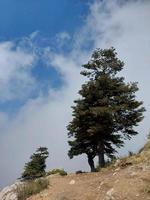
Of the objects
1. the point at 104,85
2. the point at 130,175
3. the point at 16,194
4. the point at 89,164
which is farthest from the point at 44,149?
the point at 130,175

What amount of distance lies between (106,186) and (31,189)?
5.91 m

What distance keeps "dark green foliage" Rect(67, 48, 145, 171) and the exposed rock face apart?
25.1ft

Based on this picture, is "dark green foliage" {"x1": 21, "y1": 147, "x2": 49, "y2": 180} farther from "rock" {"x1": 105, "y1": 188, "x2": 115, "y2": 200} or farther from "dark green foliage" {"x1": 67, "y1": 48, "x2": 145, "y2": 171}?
"rock" {"x1": 105, "y1": 188, "x2": 115, "y2": 200}

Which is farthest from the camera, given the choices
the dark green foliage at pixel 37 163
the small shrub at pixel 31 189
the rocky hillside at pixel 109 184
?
the dark green foliage at pixel 37 163

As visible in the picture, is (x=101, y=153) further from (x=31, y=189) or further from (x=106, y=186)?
(x=106, y=186)

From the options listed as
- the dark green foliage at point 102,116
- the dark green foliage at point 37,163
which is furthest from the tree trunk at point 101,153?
the dark green foliage at point 37,163

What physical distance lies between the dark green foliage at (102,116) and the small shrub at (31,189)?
755 centimetres

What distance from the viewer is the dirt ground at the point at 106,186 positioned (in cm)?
2356

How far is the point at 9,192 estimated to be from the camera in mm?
30703

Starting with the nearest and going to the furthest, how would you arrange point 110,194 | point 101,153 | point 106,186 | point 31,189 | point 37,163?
point 110,194 → point 106,186 → point 31,189 → point 101,153 → point 37,163

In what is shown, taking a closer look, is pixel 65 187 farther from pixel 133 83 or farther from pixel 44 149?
pixel 44 149

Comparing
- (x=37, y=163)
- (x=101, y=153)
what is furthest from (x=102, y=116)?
(x=37, y=163)

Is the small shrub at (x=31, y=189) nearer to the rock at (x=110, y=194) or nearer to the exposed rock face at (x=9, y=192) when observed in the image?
the exposed rock face at (x=9, y=192)

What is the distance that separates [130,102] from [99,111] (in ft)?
10.5
